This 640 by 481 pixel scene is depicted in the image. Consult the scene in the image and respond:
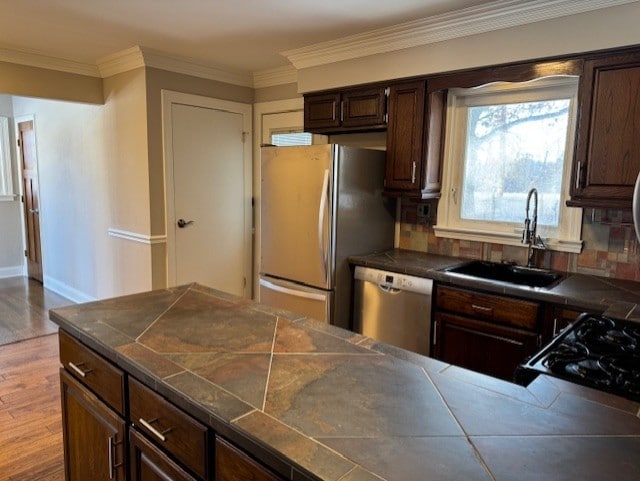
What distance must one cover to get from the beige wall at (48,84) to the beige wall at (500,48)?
2.08 metres

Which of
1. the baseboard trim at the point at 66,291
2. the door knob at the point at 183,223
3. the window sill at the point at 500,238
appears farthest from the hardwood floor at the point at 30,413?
the window sill at the point at 500,238

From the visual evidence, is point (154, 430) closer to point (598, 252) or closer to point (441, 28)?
point (598, 252)

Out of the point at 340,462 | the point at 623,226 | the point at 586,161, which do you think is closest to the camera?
the point at 340,462

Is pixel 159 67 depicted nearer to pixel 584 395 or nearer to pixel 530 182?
pixel 530 182

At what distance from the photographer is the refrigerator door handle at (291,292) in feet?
10.1

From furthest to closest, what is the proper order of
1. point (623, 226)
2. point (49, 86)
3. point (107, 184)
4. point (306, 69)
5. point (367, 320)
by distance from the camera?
point (107, 184), point (49, 86), point (306, 69), point (367, 320), point (623, 226)

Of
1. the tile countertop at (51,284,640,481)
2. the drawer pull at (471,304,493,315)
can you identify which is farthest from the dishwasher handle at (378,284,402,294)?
the tile countertop at (51,284,640,481)

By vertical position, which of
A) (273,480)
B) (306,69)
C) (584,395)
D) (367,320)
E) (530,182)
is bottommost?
(367,320)

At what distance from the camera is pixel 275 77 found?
4.18m

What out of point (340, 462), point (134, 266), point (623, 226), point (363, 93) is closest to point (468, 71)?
point (363, 93)

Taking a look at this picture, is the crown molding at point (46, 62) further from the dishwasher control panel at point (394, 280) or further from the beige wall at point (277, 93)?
the dishwasher control panel at point (394, 280)

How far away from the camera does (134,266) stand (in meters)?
4.03

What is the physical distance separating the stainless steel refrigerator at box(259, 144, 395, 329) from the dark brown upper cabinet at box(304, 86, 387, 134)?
26cm

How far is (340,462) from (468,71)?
2.54 m
